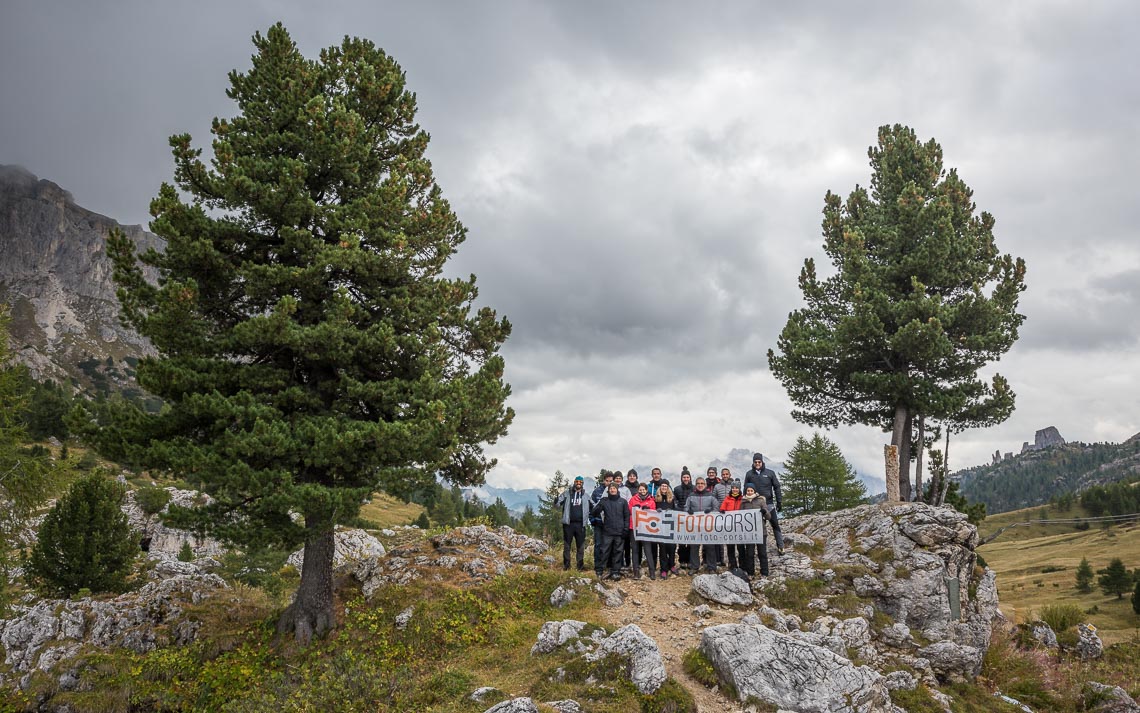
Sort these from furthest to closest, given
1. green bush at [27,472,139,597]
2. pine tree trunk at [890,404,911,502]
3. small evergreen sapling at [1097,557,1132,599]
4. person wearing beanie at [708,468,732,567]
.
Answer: small evergreen sapling at [1097,557,1132,599], pine tree trunk at [890,404,911,502], green bush at [27,472,139,597], person wearing beanie at [708,468,732,567]

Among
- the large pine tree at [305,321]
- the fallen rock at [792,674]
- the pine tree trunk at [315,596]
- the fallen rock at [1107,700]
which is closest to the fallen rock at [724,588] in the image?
the fallen rock at [792,674]

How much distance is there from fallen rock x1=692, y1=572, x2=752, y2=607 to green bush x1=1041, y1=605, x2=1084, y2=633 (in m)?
15.3

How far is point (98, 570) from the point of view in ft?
66.4

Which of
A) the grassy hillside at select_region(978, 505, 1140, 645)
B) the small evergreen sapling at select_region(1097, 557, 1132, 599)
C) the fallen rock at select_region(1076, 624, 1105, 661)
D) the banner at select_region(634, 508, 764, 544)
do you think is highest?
the banner at select_region(634, 508, 764, 544)

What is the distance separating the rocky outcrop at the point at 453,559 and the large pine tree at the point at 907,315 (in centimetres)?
1527

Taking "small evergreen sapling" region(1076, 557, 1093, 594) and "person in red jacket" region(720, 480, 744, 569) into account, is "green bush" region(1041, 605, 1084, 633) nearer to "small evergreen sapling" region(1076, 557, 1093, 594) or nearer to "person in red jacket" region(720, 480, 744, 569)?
"person in red jacket" region(720, 480, 744, 569)

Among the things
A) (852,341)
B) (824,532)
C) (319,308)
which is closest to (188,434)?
(319,308)

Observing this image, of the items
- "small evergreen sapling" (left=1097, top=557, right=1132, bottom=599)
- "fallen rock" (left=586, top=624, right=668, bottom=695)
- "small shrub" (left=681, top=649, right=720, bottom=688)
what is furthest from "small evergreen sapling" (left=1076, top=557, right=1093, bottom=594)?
"fallen rock" (left=586, top=624, right=668, bottom=695)

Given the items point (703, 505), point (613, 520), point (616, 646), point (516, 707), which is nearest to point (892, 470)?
point (703, 505)

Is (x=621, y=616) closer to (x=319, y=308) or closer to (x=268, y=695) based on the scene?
(x=268, y=695)

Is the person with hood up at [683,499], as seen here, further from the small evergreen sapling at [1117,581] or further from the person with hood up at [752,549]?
the small evergreen sapling at [1117,581]

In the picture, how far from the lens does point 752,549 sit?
17.2 metres

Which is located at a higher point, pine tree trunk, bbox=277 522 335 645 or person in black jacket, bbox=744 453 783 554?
person in black jacket, bbox=744 453 783 554

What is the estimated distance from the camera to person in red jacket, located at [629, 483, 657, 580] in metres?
17.1
